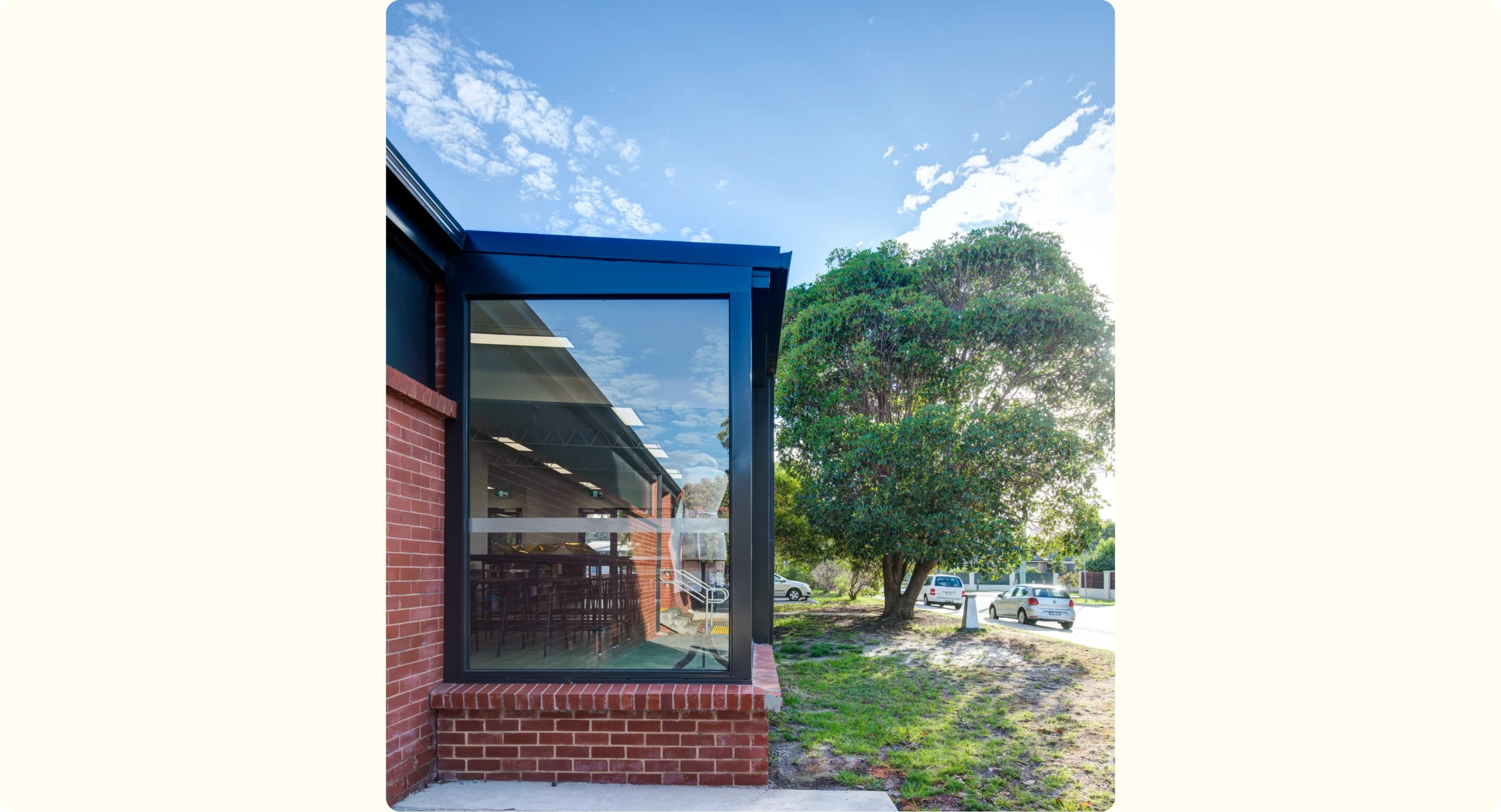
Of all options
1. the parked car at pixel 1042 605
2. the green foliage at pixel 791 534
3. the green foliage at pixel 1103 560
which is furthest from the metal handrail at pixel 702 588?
the green foliage at pixel 1103 560

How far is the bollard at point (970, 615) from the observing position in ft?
44.2

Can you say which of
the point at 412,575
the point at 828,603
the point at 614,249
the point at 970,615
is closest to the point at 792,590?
the point at 828,603

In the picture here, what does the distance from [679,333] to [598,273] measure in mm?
571

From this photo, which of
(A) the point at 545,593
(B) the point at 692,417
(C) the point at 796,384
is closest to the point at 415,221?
(B) the point at 692,417

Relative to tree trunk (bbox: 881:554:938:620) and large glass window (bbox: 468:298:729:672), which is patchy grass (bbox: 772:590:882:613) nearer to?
tree trunk (bbox: 881:554:938:620)

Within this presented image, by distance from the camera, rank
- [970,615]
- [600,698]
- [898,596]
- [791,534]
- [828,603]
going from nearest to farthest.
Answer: [600,698]
[970,615]
[898,596]
[791,534]
[828,603]

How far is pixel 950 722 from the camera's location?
650 cm

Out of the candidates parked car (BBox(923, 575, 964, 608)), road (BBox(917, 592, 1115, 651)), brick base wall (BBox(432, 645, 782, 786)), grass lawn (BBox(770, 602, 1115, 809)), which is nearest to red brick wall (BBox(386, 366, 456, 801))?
brick base wall (BBox(432, 645, 782, 786))

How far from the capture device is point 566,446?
165 inches

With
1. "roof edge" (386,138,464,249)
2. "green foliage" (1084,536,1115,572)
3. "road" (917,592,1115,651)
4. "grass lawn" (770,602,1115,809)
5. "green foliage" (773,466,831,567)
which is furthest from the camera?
"green foliage" (1084,536,1115,572)

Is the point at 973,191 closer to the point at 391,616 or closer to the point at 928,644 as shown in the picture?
the point at 928,644

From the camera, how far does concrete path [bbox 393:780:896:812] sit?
3555 mm

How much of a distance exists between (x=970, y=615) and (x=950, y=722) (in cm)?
757

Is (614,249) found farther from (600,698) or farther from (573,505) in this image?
(600,698)
